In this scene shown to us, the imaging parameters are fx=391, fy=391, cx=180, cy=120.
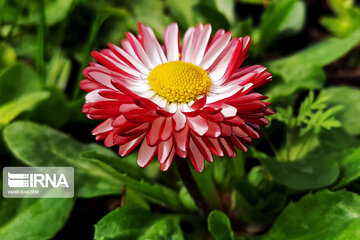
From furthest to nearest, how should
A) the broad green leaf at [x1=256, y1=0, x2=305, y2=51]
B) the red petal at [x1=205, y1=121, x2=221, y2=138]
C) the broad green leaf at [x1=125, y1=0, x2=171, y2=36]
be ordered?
1. the broad green leaf at [x1=125, y1=0, x2=171, y2=36]
2. the broad green leaf at [x1=256, y1=0, x2=305, y2=51]
3. the red petal at [x1=205, y1=121, x2=221, y2=138]

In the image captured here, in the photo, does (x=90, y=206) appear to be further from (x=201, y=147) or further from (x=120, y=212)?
(x=201, y=147)

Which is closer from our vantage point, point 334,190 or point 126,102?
point 126,102

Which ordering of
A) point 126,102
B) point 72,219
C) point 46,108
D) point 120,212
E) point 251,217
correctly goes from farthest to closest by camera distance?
point 46,108, point 72,219, point 251,217, point 120,212, point 126,102

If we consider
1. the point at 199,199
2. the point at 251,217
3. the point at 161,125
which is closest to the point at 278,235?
the point at 251,217

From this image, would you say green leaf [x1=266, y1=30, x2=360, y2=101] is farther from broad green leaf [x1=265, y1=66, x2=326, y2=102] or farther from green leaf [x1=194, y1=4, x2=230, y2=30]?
green leaf [x1=194, y1=4, x2=230, y2=30]

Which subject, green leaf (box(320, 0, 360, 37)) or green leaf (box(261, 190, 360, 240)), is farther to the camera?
green leaf (box(320, 0, 360, 37))

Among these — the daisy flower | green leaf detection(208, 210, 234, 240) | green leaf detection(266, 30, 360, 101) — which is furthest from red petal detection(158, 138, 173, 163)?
green leaf detection(266, 30, 360, 101)
